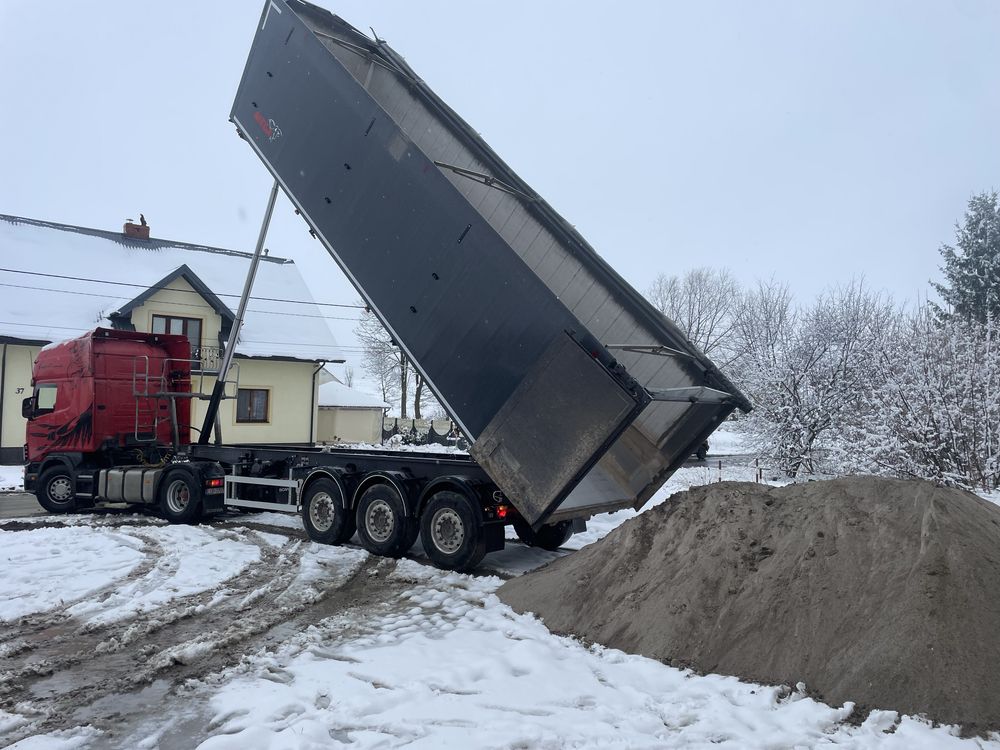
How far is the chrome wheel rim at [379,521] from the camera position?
9039 millimetres

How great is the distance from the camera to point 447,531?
8422 mm

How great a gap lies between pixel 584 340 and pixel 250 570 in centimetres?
490

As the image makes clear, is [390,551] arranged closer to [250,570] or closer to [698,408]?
[250,570]

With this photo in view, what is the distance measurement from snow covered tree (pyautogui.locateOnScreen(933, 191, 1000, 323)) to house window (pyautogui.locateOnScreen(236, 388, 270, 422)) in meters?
27.1

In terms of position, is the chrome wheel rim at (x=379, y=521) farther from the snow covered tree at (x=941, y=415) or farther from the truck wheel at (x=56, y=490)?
the snow covered tree at (x=941, y=415)

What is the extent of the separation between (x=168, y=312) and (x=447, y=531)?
2046cm

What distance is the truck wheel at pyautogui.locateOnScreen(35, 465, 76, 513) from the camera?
41.2ft

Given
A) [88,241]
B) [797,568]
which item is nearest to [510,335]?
[797,568]

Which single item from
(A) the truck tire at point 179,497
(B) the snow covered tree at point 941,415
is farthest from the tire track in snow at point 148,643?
(B) the snow covered tree at point 941,415

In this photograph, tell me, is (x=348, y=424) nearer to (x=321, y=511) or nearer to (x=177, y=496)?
(x=177, y=496)

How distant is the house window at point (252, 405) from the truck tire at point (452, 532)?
1886cm

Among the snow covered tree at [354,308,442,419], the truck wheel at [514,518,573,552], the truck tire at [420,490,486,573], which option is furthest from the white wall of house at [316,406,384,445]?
the truck tire at [420,490,486,573]

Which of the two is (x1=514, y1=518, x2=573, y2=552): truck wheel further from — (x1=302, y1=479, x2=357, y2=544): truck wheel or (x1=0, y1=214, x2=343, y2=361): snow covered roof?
(x1=0, y1=214, x2=343, y2=361): snow covered roof

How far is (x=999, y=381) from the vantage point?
1340cm
